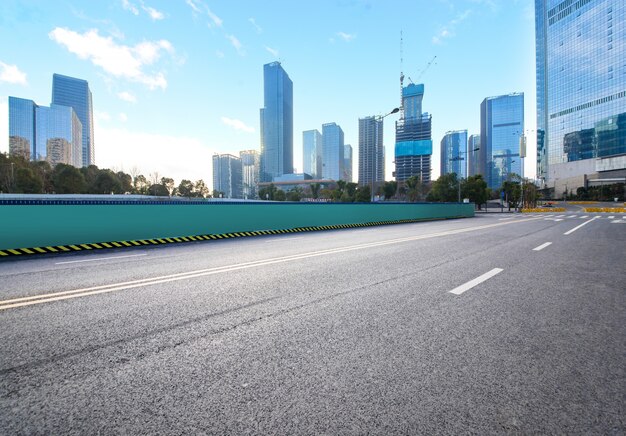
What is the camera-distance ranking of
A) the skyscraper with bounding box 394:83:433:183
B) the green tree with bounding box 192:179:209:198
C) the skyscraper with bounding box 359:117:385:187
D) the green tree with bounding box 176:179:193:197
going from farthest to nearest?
1. the skyscraper with bounding box 359:117:385:187
2. the skyscraper with bounding box 394:83:433:183
3. the green tree with bounding box 192:179:209:198
4. the green tree with bounding box 176:179:193:197

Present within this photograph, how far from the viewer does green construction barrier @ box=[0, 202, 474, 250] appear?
8.75 metres

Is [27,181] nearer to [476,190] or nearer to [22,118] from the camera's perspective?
[476,190]

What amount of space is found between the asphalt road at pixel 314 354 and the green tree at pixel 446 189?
6757 centimetres

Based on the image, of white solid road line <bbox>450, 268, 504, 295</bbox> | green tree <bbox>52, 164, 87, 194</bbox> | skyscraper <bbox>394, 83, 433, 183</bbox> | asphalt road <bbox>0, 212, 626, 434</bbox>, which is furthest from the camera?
skyscraper <bbox>394, 83, 433, 183</bbox>

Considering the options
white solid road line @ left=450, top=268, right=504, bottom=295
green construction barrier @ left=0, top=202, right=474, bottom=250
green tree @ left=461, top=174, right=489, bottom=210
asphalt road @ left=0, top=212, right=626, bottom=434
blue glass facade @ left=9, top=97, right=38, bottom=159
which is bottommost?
asphalt road @ left=0, top=212, right=626, bottom=434

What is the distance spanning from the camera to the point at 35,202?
350 inches

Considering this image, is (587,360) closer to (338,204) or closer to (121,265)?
(121,265)

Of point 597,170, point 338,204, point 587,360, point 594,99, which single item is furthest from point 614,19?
point 587,360

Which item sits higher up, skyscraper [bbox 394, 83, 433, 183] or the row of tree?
skyscraper [bbox 394, 83, 433, 183]

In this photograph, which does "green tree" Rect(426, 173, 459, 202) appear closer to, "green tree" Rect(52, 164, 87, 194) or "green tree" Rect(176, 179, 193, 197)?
"green tree" Rect(176, 179, 193, 197)

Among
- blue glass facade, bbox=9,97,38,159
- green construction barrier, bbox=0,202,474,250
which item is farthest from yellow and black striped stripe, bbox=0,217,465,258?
Result: blue glass facade, bbox=9,97,38,159

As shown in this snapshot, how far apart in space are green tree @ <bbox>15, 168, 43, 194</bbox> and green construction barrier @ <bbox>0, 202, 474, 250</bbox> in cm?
7332

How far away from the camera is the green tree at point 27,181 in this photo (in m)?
60.5

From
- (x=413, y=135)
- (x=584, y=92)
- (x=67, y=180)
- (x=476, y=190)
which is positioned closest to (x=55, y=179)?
(x=67, y=180)
